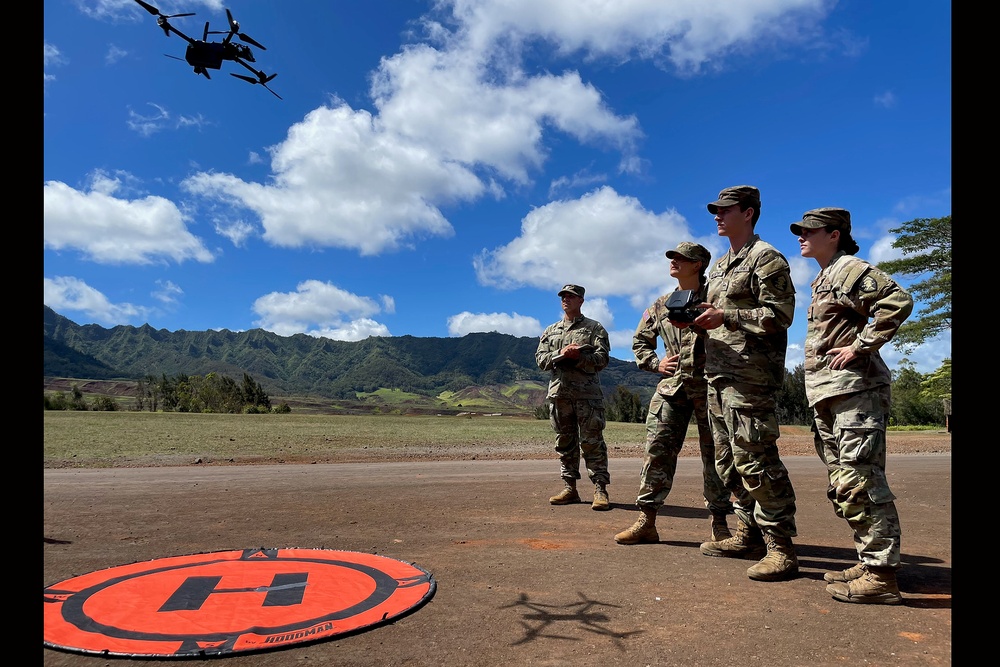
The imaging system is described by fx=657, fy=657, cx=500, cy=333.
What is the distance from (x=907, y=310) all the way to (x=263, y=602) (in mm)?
4207

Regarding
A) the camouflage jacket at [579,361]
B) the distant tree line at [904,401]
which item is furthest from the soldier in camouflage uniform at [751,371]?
the distant tree line at [904,401]

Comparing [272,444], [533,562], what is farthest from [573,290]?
[272,444]

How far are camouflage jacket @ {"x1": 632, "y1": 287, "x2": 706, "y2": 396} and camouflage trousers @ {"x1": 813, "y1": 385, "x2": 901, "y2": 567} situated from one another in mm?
1223

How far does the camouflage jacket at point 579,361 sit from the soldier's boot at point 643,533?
7.71 ft

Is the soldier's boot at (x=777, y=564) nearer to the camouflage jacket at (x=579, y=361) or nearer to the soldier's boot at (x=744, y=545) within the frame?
the soldier's boot at (x=744, y=545)

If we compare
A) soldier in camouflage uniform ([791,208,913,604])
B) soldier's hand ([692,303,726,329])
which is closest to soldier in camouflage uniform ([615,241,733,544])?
soldier's hand ([692,303,726,329])

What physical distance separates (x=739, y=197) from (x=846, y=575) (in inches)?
110

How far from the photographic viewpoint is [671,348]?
5.92 m

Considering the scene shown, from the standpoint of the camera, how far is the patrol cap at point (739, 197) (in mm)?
5105

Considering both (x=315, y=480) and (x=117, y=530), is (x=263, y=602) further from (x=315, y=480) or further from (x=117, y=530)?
(x=315, y=480)

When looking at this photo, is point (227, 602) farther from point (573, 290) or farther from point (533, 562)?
point (573, 290)

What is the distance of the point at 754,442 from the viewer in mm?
4629
